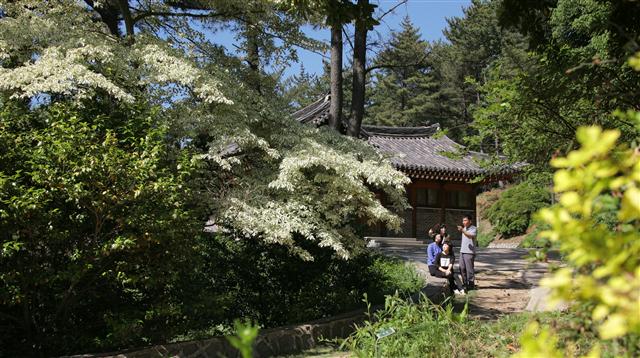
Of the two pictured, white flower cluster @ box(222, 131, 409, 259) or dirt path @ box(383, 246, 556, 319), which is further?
dirt path @ box(383, 246, 556, 319)

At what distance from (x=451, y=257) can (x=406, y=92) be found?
39.8 m

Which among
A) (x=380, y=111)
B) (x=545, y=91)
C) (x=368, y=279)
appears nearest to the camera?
(x=545, y=91)

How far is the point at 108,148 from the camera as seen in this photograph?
671 cm

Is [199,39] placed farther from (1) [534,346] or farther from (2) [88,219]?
(1) [534,346]

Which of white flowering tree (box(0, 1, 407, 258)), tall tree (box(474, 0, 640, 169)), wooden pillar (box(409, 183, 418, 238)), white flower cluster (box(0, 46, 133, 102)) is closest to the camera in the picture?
tall tree (box(474, 0, 640, 169))

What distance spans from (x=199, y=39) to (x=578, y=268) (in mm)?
10991

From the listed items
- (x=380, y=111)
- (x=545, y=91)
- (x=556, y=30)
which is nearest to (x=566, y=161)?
(x=545, y=91)

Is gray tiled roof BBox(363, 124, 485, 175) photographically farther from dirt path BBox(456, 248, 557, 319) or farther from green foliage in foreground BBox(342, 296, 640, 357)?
green foliage in foreground BBox(342, 296, 640, 357)

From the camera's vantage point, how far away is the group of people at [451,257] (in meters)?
11.2

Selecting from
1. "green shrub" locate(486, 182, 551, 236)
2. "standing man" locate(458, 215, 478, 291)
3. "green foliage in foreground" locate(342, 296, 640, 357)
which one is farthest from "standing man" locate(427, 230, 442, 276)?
"green shrub" locate(486, 182, 551, 236)

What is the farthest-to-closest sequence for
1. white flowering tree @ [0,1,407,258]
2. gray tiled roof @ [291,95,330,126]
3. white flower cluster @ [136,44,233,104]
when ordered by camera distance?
gray tiled roof @ [291,95,330,126]
white flower cluster @ [136,44,233,104]
white flowering tree @ [0,1,407,258]

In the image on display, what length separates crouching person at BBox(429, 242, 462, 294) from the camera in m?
11.1

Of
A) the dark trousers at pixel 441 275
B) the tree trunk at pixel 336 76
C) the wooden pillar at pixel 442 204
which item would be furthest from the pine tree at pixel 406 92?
the dark trousers at pixel 441 275

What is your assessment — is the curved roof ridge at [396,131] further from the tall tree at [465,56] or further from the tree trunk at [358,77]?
the tall tree at [465,56]
